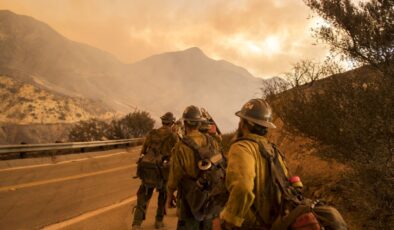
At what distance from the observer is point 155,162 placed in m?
6.75

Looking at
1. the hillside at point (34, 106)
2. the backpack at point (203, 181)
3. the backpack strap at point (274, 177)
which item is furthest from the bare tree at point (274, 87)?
the hillside at point (34, 106)

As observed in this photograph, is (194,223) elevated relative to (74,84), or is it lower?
Answer: lower

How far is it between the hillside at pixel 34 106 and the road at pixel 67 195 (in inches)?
1440

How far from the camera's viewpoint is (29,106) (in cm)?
5225

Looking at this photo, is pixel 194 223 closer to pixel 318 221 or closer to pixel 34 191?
pixel 318 221

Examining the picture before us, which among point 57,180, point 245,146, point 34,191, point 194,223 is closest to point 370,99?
point 194,223

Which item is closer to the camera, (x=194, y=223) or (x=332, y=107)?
(x=194, y=223)

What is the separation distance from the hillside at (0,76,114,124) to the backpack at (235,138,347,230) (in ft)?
161

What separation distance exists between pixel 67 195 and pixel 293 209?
823cm

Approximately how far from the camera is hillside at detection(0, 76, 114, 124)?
164 feet

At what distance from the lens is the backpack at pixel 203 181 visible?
4629 millimetres

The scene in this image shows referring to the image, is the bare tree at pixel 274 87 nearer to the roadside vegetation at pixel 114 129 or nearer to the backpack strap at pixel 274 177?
the roadside vegetation at pixel 114 129

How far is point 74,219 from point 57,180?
4398 millimetres

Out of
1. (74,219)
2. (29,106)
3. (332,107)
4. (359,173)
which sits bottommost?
(74,219)
